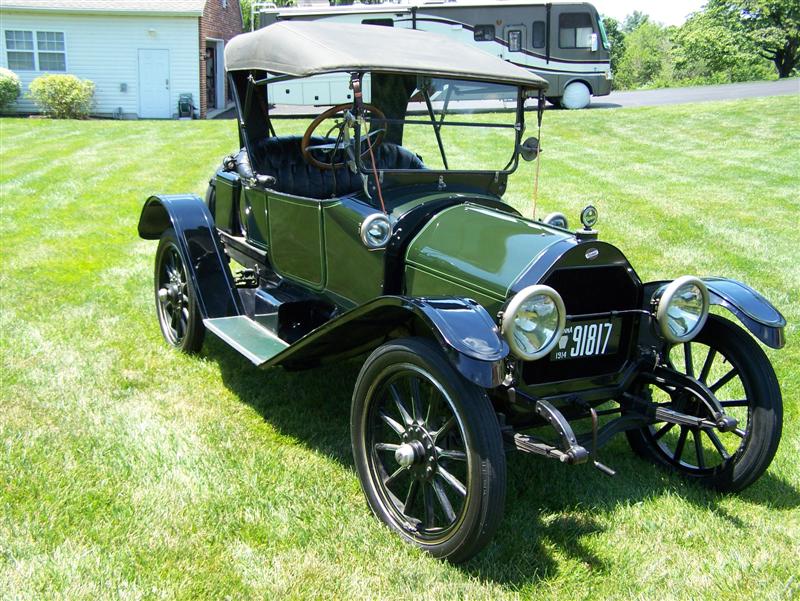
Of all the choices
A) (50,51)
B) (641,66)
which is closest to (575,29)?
(50,51)

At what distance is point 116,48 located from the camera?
2166 cm

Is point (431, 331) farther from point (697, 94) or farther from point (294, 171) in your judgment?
point (697, 94)

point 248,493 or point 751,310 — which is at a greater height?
point 751,310

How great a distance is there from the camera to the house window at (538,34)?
18.9m

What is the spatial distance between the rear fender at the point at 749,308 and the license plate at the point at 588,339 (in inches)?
9.4

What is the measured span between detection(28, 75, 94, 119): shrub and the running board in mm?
17929

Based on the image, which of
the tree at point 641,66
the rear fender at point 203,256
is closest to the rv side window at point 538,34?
the rear fender at point 203,256

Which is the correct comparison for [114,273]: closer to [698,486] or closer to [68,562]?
[68,562]

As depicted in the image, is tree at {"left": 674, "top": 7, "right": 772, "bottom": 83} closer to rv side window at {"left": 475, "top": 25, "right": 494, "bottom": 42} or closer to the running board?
rv side window at {"left": 475, "top": 25, "right": 494, "bottom": 42}

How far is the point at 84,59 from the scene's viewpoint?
2161cm

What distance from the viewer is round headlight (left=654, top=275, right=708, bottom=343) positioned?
3.16m

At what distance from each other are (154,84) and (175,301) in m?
18.4

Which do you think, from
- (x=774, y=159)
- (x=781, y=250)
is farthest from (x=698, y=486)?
(x=774, y=159)

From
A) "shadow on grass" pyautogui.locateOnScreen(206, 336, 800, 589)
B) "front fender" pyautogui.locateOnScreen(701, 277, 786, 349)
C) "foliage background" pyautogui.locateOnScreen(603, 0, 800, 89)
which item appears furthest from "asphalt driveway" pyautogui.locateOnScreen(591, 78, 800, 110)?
"front fender" pyautogui.locateOnScreen(701, 277, 786, 349)
